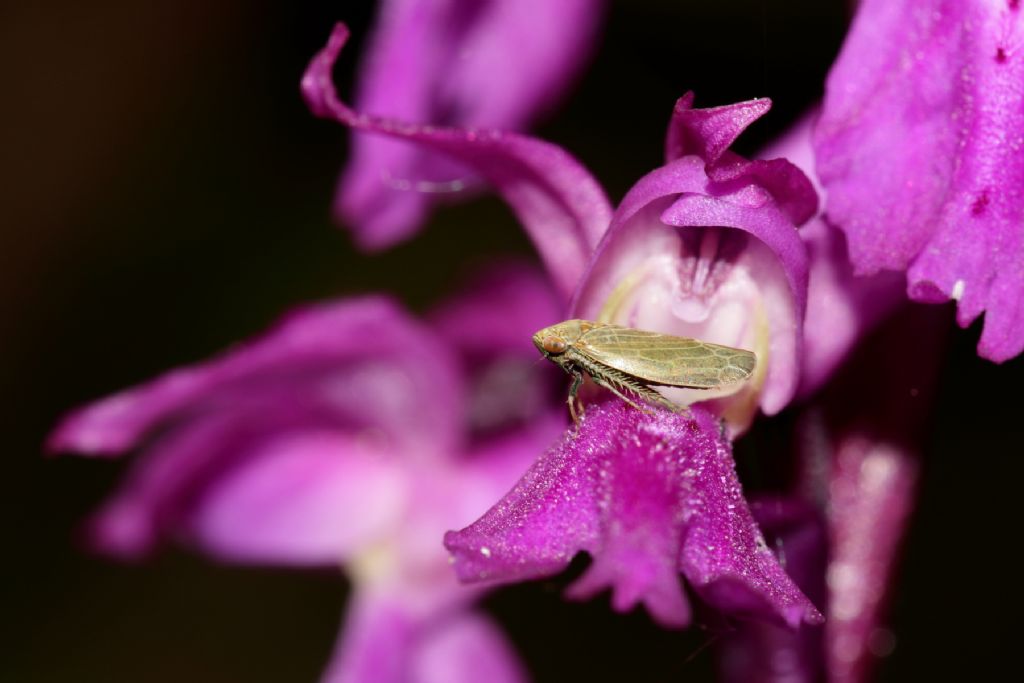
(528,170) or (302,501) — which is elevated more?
(528,170)

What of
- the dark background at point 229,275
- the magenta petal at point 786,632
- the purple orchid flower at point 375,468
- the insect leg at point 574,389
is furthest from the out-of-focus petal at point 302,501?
the dark background at point 229,275

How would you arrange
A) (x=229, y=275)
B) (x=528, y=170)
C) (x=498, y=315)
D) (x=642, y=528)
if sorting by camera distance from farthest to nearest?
(x=229, y=275) < (x=498, y=315) < (x=528, y=170) < (x=642, y=528)

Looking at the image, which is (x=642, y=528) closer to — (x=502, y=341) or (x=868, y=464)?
(x=868, y=464)

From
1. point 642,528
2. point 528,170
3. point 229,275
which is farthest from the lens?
point 229,275

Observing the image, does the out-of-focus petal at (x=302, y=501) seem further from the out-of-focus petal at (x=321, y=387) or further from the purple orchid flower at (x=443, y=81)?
the purple orchid flower at (x=443, y=81)

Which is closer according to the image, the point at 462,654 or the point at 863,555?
the point at 863,555

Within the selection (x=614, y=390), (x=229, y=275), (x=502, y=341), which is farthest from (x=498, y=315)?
(x=229, y=275)

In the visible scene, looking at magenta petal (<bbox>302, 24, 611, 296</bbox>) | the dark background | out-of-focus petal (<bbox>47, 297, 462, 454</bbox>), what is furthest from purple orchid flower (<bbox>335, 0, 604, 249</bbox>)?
the dark background
